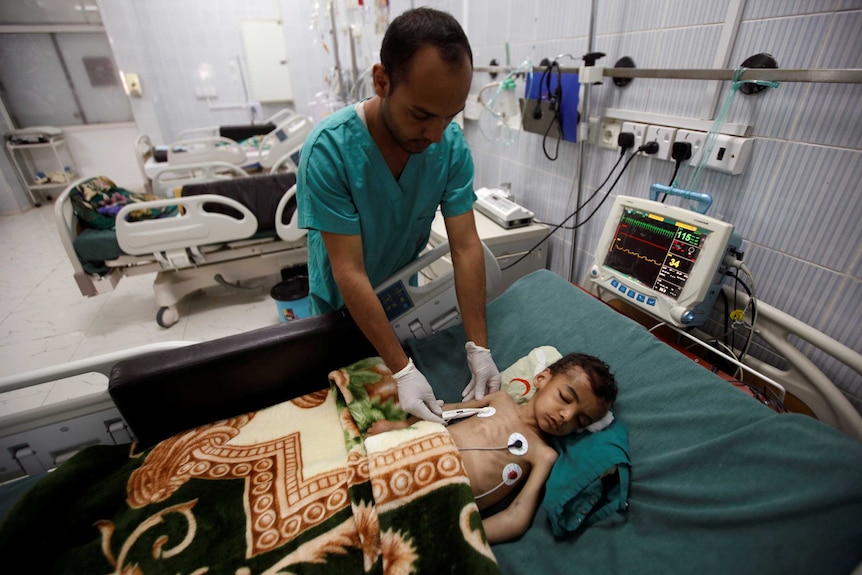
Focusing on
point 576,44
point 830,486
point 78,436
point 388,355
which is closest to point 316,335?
point 388,355

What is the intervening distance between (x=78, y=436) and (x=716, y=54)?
2.12m

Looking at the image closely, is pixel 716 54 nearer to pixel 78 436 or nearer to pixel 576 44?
pixel 576 44

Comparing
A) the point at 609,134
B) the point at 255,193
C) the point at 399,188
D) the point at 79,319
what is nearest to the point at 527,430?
the point at 399,188

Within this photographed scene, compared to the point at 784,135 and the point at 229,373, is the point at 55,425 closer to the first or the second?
the point at 229,373

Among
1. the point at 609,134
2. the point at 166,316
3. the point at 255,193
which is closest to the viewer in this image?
the point at 609,134

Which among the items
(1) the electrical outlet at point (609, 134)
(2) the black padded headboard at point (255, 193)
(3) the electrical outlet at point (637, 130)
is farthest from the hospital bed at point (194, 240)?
(3) the electrical outlet at point (637, 130)

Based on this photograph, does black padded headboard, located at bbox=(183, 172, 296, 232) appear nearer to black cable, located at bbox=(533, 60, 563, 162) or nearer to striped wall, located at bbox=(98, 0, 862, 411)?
striped wall, located at bbox=(98, 0, 862, 411)

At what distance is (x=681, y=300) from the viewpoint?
1197mm

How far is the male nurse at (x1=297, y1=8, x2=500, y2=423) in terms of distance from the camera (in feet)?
3.01

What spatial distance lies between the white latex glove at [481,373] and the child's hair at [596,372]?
201 millimetres

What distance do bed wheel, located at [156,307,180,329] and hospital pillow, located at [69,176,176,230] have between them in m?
0.59

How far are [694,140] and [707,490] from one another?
1026mm

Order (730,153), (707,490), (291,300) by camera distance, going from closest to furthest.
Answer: (707,490)
(730,153)
(291,300)

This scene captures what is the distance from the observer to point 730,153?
3.95 ft
